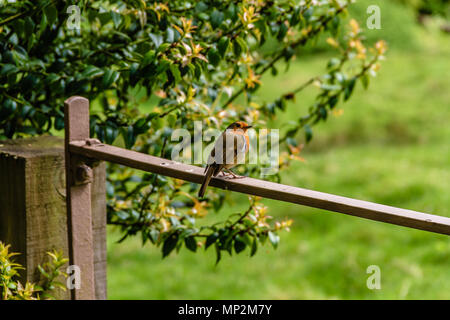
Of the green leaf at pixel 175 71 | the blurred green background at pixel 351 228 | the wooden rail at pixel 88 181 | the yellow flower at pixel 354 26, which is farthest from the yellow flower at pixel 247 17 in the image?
the blurred green background at pixel 351 228

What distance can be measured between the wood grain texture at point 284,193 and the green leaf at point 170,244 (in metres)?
0.49

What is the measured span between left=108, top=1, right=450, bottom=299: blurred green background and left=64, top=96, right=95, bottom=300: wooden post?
0.78 metres

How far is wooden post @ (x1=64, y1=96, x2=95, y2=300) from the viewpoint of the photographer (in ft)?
5.36

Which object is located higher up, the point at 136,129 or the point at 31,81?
the point at 31,81

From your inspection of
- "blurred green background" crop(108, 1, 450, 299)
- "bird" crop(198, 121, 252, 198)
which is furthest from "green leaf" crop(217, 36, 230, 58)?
"blurred green background" crop(108, 1, 450, 299)

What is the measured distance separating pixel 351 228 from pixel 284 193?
3.22 metres

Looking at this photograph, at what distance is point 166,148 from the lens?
2178 mm

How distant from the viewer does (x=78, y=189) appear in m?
1.66

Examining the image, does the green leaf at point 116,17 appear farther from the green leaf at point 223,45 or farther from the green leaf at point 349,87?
the green leaf at point 349,87

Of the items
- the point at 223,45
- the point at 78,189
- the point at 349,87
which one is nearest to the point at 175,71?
the point at 223,45

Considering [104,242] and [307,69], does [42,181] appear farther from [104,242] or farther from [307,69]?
[307,69]
